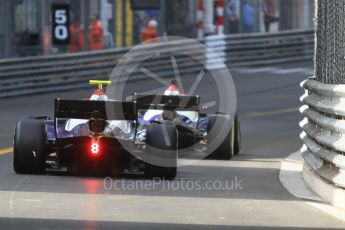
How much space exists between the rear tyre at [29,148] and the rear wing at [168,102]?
11.6 ft

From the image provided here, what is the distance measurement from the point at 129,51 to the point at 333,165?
59.0ft

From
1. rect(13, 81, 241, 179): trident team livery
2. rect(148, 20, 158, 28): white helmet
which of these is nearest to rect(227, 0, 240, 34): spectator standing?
rect(148, 20, 158, 28): white helmet

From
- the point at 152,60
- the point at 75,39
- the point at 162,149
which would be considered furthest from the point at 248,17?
the point at 162,149

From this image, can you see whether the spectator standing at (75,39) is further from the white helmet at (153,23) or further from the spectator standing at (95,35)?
the white helmet at (153,23)

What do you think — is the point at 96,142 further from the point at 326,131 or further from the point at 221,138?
the point at 221,138

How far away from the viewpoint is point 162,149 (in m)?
11.9

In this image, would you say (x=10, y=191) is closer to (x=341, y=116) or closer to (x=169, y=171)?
(x=169, y=171)

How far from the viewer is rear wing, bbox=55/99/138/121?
472 inches

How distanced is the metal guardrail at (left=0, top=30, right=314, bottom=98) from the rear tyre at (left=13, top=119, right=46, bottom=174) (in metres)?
12.5

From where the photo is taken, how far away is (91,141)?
1193cm

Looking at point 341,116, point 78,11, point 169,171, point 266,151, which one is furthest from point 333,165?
point 78,11

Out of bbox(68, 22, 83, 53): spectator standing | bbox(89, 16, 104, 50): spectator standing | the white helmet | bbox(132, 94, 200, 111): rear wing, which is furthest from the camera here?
the white helmet

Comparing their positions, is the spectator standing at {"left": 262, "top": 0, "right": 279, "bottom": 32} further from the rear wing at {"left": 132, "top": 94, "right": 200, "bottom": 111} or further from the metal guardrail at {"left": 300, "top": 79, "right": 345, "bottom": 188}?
the metal guardrail at {"left": 300, "top": 79, "right": 345, "bottom": 188}

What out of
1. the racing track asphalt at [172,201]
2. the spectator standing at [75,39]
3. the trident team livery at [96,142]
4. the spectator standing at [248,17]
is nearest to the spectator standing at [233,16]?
the spectator standing at [248,17]
